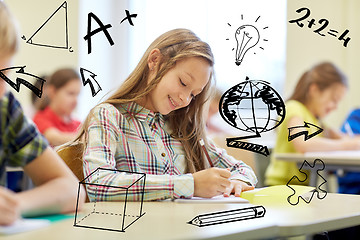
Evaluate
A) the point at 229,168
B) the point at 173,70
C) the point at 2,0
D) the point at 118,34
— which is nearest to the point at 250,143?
the point at 229,168

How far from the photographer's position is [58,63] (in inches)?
32.1

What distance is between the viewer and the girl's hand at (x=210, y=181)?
0.95 meters

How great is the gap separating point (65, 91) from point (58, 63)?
11 centimetres

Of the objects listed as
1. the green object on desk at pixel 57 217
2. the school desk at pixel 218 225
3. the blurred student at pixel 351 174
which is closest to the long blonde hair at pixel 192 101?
the school desk at pixel 218 225

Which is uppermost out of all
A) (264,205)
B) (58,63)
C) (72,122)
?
(58,63)

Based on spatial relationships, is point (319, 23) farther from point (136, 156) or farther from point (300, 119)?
point (136, 156)

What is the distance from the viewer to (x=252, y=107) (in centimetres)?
97

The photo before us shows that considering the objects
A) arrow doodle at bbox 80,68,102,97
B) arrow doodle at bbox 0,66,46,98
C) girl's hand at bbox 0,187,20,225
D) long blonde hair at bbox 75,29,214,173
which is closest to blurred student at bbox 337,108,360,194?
long blonde hair at bbox 75,29,214,173

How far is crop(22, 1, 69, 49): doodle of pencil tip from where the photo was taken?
0.80 meters

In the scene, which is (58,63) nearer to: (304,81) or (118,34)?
(118,34)

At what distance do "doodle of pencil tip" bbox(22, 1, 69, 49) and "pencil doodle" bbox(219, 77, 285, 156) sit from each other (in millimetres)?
285

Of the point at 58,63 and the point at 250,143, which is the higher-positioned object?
the point at 58,63

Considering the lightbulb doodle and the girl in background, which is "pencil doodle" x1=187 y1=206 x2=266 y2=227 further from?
the lightbulb doodle

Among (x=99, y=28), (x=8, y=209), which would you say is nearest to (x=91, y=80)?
(x=99, y=28)
